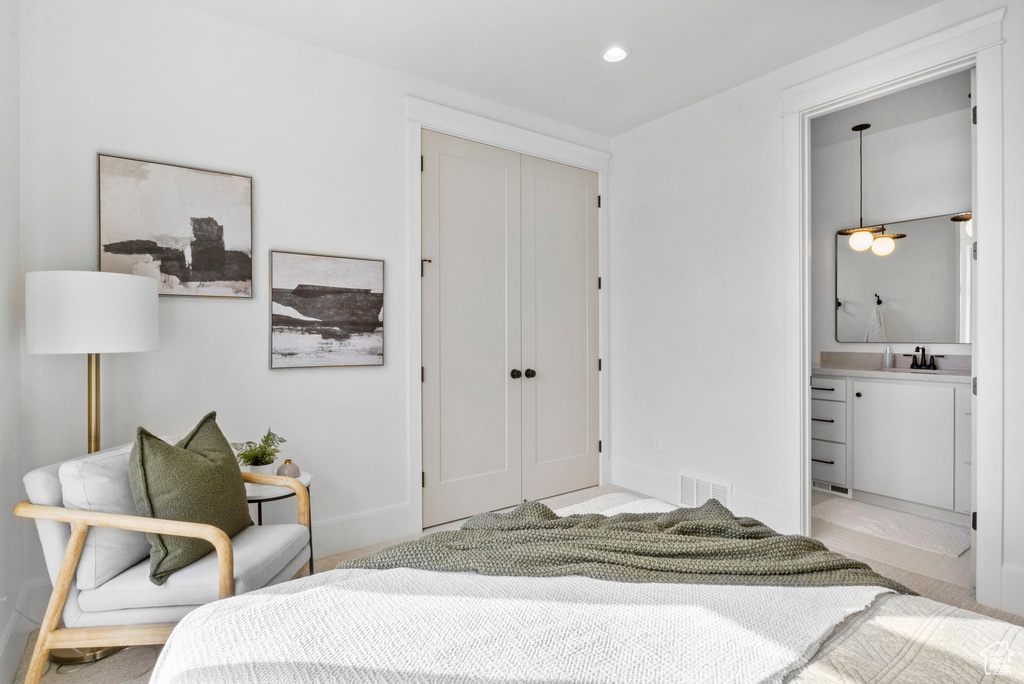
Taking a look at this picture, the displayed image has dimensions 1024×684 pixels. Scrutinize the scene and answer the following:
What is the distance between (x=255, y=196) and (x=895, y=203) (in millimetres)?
4446

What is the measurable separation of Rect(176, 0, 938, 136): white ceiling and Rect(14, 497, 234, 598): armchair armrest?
7.41ft

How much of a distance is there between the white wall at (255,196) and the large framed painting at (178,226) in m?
0.06

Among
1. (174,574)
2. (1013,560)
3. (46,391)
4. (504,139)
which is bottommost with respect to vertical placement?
(1013,560)

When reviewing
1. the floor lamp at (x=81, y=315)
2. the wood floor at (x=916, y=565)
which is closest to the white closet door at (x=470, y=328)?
the floor lamp at (x=81, y=315)

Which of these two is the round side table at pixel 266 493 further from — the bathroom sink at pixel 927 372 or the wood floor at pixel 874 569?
the bathroom sink at pixel 927 372

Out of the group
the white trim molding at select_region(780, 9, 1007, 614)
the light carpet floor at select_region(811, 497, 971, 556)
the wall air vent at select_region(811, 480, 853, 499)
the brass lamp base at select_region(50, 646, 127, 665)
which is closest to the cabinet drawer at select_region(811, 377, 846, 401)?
the wall air vent at select_region(811, 480, 853, 499)

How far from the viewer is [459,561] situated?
4.62 feet

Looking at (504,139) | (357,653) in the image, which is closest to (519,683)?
(357,653)

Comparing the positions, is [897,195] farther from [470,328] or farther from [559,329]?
[470,328]

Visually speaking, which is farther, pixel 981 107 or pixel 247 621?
pixel 981 107

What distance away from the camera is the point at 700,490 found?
12.1 ft

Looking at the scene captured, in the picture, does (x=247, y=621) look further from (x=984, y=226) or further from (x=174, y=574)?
(x=984, y=226)

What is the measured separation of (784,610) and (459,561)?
2.46ft

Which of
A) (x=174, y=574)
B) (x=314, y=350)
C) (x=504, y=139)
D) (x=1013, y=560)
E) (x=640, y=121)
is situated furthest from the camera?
(x=640, y=121)
